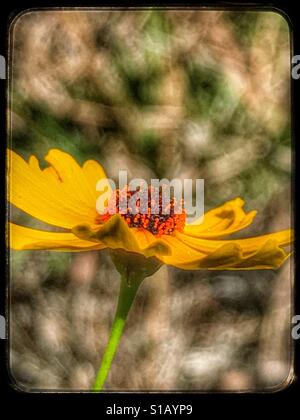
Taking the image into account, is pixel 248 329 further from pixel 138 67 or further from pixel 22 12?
pixel 22 12

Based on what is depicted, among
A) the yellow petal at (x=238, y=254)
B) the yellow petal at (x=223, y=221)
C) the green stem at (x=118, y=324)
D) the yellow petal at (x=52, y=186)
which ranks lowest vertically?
the green stem at (x=118, y=324)

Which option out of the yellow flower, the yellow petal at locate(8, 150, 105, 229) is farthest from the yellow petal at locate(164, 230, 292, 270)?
the yellow petal at locate(8, 150, 105, 229)

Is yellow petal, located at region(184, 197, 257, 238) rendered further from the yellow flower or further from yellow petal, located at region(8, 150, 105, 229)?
yellow petal, located at region(8, 150, 105, 229)

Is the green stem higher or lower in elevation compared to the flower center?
lower

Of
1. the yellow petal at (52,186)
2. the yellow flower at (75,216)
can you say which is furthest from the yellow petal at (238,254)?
the yellow petal at (52,186)

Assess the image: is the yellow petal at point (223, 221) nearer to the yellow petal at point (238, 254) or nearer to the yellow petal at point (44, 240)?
the yellow petal at point (238, 254)

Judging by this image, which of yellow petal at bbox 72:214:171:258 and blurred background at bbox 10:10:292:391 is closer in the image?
yellow petal at bbox 72:214:171:258

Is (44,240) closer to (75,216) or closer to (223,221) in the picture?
(75,216)
